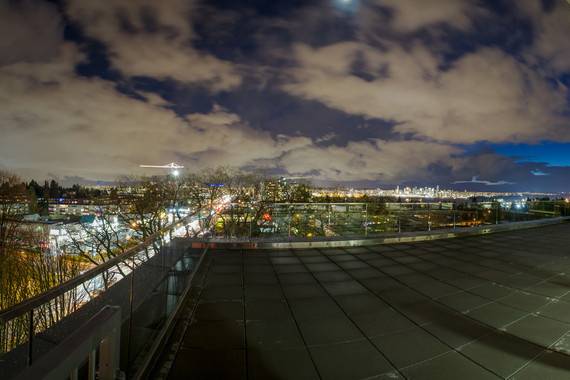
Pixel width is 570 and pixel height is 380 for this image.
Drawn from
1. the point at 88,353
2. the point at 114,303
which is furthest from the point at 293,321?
the point at 88,353

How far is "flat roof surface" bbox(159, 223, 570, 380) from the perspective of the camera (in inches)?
102

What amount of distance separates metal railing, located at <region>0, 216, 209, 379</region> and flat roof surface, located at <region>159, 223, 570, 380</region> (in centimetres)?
37

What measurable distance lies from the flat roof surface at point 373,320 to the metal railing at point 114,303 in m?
0.37

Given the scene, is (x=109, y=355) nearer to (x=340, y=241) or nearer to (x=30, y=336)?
(x=30, y=336)

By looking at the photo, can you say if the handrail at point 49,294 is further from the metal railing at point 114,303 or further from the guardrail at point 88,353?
the guardrail at point 88,353

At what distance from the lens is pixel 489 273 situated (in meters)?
5.34

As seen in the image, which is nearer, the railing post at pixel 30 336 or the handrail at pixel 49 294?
the handrail at pixel 49 294

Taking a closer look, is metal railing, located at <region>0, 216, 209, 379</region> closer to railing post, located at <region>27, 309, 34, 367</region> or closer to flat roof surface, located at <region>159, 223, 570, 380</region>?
railing post, located at <region>27, 309, 34, 367</region>

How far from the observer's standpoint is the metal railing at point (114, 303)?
4.30 feet

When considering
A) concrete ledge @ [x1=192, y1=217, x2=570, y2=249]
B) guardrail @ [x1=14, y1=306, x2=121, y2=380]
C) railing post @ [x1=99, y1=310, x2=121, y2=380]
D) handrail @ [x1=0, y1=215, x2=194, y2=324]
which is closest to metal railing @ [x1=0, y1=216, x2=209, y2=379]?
handrail @ [x1=0, y1=215, x2=194, y2=324]

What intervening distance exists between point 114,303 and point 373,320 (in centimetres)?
285

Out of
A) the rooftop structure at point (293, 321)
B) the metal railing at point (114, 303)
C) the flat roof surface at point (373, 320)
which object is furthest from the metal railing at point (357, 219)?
the metal railing at point (114, 303)

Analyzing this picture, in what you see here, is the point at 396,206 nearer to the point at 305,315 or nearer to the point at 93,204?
the point at 305,315

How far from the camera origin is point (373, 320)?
11.3 ft
